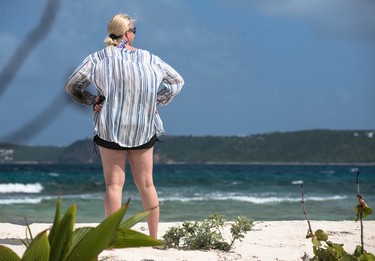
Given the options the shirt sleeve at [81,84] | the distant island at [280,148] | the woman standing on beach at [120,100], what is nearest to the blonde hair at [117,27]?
the woman standing on beach at [120,100]

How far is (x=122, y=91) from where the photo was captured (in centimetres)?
458

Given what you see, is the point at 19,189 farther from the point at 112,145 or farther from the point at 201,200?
the point at 112,145

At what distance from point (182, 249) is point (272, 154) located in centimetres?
7727

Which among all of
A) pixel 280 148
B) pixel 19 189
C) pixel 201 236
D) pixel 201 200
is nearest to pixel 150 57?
pixel 201 236

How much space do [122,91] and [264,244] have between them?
2.21 m

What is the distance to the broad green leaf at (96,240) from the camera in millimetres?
2586

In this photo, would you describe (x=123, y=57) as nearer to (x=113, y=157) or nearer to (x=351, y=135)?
(x=113, y=157)

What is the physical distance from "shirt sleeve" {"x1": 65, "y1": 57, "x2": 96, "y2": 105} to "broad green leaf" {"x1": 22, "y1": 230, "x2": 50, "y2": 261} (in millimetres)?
2141

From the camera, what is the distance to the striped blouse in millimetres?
4562

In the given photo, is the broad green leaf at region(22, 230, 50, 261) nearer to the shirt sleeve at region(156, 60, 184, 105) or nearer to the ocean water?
the ocean water

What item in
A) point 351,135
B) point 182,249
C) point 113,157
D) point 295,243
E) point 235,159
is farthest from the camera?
point 235,159

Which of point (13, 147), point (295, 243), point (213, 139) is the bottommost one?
point (295, 243)

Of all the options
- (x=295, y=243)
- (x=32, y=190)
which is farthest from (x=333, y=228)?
(x=32, y=190)

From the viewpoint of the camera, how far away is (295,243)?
6.19m
